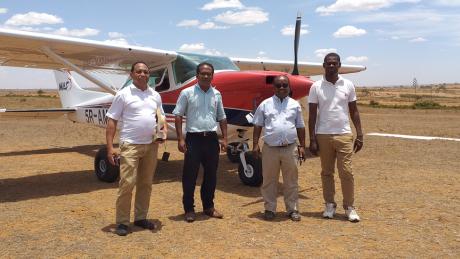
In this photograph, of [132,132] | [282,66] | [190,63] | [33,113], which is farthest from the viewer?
[282,66]

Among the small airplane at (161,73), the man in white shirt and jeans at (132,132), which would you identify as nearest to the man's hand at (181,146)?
the man in white shirt and jeans at (132,132)

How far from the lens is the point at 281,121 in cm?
471

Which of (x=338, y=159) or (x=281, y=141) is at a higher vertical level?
A: (x=281, y=141)

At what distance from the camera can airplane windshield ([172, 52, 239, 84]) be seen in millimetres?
7352

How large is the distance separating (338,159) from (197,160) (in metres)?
1.64

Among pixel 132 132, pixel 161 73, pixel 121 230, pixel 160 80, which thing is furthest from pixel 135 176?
pixel 161 73

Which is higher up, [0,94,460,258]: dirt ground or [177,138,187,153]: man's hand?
[177,138,187,153]: man's hand

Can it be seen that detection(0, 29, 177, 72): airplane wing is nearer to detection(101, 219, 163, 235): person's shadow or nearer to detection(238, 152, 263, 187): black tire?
detection(238, 152, 263, 187): black tire

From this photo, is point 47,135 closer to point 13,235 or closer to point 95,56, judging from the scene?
point 95,56

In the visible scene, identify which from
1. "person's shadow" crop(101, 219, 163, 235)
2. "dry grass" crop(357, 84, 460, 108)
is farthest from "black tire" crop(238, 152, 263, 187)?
"dry grass" crop(357, 84, 460, 108)

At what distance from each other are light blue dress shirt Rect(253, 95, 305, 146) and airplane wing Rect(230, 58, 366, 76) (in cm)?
585

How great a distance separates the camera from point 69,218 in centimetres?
510

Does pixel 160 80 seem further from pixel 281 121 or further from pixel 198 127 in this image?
pixel 281 121

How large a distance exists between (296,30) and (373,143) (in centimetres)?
588
